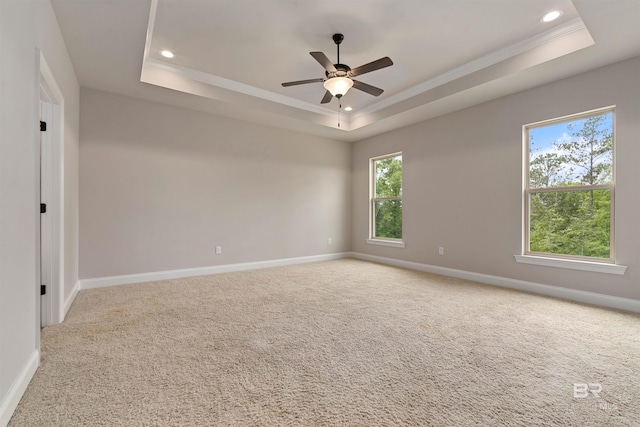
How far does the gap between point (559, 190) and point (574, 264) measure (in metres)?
0.89

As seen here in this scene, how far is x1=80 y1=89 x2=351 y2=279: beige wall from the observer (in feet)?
12.6

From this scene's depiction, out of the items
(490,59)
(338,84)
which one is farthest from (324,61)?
(490,59)

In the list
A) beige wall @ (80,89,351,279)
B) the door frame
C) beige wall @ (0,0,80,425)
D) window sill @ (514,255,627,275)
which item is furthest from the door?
window sill @ (514,255,627,275)

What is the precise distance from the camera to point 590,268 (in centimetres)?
323

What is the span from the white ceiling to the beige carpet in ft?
8.54

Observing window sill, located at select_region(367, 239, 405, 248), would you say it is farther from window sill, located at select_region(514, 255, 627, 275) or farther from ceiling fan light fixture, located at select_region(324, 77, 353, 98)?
ceiling fan light fixture, located at select_region(324, 77, 353, 98)

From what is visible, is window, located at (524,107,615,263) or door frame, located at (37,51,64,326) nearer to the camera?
door frame, located at (37,51,64,326)

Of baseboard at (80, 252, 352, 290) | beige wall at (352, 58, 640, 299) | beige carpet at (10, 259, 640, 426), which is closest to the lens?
beige carpet at (10, 259, 640, 426)

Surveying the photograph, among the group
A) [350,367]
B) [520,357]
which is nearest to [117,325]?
[350,367]

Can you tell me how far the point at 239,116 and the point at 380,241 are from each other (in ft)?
11.5

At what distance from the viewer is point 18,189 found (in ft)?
5.17

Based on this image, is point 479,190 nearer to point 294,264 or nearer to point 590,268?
point 590,268

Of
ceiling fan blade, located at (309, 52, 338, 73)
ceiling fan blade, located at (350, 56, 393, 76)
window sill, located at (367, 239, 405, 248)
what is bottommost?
window sill, located at (367, 239, 405, 248)

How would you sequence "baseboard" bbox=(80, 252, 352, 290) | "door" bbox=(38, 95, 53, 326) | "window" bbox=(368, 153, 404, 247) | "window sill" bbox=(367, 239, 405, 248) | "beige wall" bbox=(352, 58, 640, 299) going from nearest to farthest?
"door" bbox=(38, 95, 53, 326), "beige wall" bbox=(352, 58, 640, 299), "baseboard" bbox=(80, 252, 352, 290), "window sill" bbox=(367, 239, 405, 248), "window" bbox=(368, 153, 404, 247)
